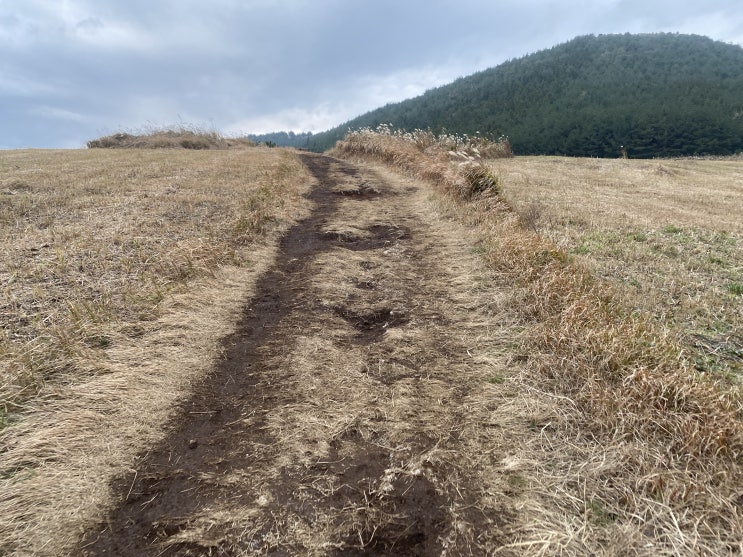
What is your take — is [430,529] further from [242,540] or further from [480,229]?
[480,229]

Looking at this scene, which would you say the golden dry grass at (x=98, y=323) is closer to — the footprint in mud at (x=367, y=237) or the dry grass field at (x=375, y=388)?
the dry grass field at (x=375, y=388)

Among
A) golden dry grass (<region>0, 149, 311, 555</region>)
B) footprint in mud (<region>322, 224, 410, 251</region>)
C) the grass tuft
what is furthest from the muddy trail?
the grass tuft

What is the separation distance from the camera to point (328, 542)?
1982 millimetres

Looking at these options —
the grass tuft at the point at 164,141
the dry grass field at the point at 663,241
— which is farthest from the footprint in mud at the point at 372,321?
the grass tuft at the point at 164,141

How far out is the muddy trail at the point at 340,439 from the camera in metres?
2.03

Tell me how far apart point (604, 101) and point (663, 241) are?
95.0 meters

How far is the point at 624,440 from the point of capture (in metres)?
2.33

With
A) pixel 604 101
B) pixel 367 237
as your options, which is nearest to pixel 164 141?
pixel 367 237

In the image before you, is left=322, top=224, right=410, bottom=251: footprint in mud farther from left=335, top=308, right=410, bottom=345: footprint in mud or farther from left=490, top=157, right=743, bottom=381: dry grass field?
left=490, top=157, right=743, bottom=381: dry grass field

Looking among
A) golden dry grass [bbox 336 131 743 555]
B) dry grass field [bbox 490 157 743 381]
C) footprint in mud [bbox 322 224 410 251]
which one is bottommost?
dry grass field [bbox 490 157 743 381]

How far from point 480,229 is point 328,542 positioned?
5425 mm

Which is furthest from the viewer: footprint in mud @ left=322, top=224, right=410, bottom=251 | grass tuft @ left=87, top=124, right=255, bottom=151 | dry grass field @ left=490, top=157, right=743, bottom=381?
grass tuft @ left=87, top=124, right=255, bottom=151

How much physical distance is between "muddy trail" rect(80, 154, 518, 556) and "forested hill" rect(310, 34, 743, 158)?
30.1 m

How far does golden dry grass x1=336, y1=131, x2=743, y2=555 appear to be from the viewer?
1857 mm
